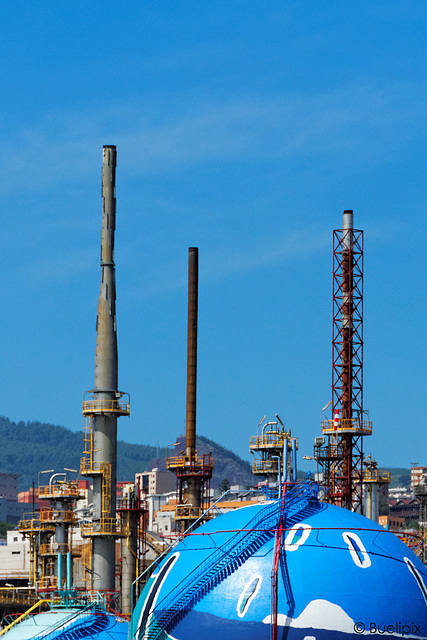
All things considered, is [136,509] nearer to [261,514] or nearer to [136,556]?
[136,556]

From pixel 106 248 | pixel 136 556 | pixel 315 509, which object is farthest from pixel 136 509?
pixel 315 509

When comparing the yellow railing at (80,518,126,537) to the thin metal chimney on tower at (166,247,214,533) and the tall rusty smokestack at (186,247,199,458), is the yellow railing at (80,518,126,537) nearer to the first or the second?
the thin metal chimney on tower at (166,247,214,533)

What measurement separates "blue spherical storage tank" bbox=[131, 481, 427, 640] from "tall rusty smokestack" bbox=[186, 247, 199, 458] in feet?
141

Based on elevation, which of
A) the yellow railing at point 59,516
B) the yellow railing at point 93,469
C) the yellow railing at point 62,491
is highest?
the yellow railing at point 93,469

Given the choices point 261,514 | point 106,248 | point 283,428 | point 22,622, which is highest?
point 106,248

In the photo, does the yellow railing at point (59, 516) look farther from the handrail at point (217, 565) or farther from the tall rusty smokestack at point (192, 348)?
the handrail at point (217, 565)

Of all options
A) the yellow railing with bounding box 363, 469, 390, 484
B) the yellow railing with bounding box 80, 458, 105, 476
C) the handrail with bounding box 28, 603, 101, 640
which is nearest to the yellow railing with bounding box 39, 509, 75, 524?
the yellow railing with bounding box 80, 458, 105, 476

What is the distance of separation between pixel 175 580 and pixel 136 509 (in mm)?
37570

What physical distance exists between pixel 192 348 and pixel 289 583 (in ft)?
167

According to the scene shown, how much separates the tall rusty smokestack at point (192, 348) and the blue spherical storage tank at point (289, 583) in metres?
42.9

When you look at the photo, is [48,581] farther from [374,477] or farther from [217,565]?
[217,565]

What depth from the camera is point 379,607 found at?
3828 cm

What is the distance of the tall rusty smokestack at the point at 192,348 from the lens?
86.6m

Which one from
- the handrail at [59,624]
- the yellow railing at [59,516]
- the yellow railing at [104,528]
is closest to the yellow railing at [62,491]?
the yellow railing at [59,516]
